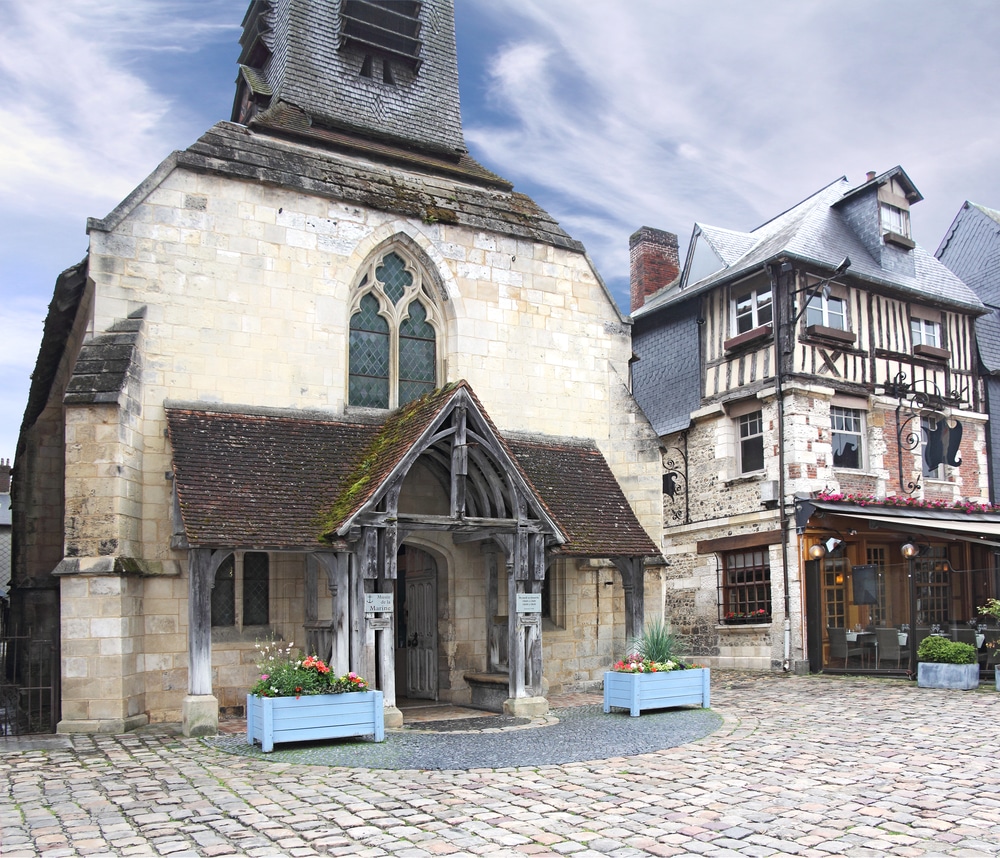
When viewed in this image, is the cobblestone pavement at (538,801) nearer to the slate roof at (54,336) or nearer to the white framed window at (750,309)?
the slate roof at (54,336)

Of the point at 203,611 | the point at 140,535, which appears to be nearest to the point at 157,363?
the point at 140,535

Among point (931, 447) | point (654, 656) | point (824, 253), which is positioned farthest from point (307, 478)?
point (931, 447)

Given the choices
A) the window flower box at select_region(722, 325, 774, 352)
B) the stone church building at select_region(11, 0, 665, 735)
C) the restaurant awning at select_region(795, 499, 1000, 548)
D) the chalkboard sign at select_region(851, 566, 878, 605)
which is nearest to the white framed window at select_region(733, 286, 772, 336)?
the window flower box at select_region(722, 325, 774, 352)

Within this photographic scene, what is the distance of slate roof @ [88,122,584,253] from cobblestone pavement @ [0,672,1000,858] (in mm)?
6654

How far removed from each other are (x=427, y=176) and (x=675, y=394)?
334 inches

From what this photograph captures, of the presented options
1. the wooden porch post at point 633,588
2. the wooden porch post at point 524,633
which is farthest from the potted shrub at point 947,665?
the wooden porch post at point 524,633

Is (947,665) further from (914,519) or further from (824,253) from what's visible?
(824,253)

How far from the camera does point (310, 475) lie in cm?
1131

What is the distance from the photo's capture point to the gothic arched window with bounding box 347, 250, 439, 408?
43.3 feet

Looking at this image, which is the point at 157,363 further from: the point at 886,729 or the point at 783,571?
the point at 783,571

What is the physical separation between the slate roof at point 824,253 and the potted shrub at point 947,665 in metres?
7.55

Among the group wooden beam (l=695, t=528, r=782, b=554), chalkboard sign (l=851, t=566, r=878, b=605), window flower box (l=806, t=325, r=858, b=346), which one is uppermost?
window flower box (l=806, t=325, r=858, b=346)

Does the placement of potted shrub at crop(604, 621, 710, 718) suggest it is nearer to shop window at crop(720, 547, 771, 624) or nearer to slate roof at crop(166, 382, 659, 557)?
slate roof at crop(166, 382, 659, 557)

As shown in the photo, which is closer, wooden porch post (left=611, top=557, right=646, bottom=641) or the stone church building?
the stone church building
